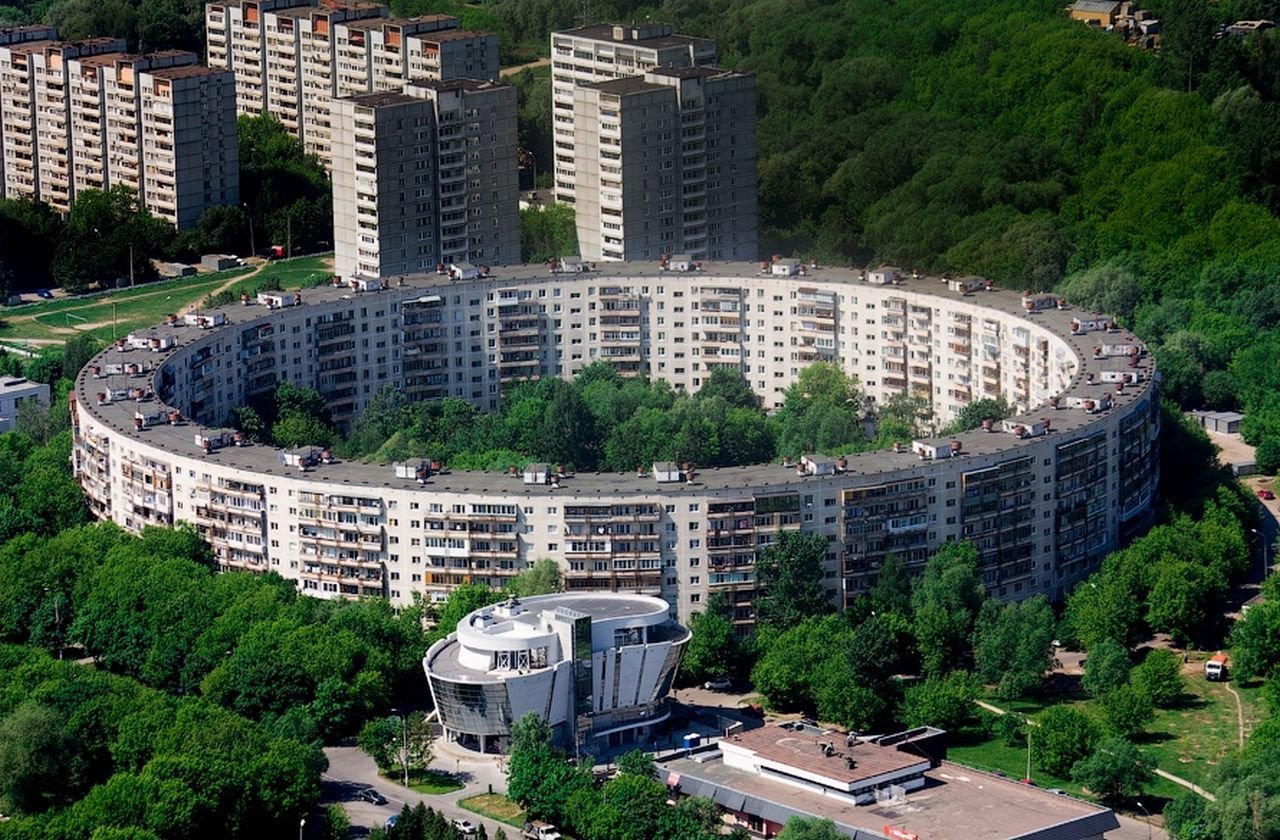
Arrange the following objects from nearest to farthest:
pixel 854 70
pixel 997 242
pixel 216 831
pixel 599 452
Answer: pixel 216 831 → pixel 599 452 → pixel 997 242 → pixel 854 70

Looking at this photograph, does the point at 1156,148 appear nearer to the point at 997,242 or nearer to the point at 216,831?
the point at 997,242

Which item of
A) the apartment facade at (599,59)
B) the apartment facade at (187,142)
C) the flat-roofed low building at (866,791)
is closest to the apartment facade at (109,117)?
the apartment facade at (187,142)

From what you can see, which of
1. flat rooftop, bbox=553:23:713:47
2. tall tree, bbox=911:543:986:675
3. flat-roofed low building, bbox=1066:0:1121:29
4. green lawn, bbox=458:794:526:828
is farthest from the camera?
flat-roofed low building, bbox=1066:0:1121:29

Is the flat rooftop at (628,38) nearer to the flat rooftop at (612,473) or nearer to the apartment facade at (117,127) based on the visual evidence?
the apartment facade at (117,127)

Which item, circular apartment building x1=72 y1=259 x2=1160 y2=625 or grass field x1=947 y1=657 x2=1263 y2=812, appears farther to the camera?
circular apartment building x1=72 y1=259 x2=1160 y2=625

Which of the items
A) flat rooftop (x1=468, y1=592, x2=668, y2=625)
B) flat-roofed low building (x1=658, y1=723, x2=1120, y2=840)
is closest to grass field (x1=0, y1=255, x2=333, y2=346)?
flat rooftop (x1=468, y1=592, x2=668, y2=625)

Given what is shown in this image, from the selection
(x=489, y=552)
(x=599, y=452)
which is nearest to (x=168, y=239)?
(x=599, y=452)

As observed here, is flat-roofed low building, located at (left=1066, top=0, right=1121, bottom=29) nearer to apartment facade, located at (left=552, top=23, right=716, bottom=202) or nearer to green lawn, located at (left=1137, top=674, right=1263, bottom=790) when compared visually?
apartment facade, located at (left=552, top=23, right=716, bottom=202)

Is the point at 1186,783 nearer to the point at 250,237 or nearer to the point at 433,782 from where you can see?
the point at 433,782
